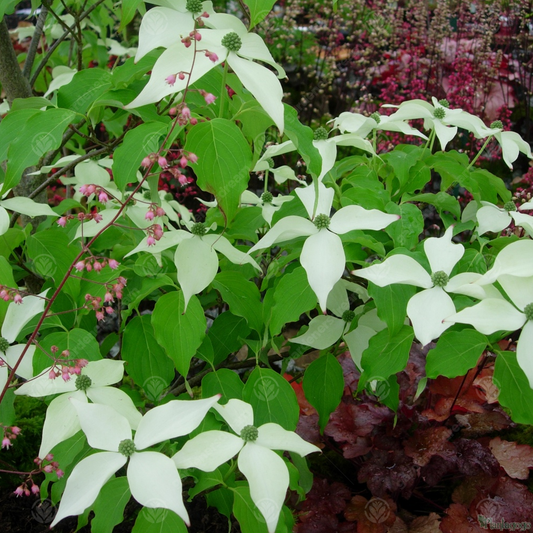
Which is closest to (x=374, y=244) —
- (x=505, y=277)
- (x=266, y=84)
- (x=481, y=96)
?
(x=505, y=277)

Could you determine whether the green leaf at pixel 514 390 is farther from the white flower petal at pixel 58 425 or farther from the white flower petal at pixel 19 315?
the white flower petal at pixel 19 315

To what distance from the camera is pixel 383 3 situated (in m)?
3.29

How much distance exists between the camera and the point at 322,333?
1.20 m

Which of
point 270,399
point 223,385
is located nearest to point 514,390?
point 270,399

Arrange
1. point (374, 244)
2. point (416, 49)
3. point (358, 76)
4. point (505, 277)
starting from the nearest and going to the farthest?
point (505, 277) < point (374, 244) < point (416, 49) < point (358, 76)

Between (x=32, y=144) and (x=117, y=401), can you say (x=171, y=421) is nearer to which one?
(x=117, y=401)

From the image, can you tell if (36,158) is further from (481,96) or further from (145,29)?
(481,96)

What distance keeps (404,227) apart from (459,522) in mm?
721

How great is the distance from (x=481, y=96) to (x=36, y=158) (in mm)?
2978

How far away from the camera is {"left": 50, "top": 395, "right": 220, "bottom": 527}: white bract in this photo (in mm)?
811

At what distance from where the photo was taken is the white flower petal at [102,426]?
0.88 metres

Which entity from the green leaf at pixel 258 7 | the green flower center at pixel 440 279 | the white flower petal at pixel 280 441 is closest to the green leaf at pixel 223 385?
the white flower petal at pixel 280 441

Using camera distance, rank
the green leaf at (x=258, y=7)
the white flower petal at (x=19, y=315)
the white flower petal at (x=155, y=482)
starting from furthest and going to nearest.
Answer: the white flower petal at (x=19, y=315), the green leaf at (x=258, y=7), the white flower petal at (x=155, y=482)

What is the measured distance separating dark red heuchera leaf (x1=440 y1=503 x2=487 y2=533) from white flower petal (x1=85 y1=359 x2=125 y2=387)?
0.84m
